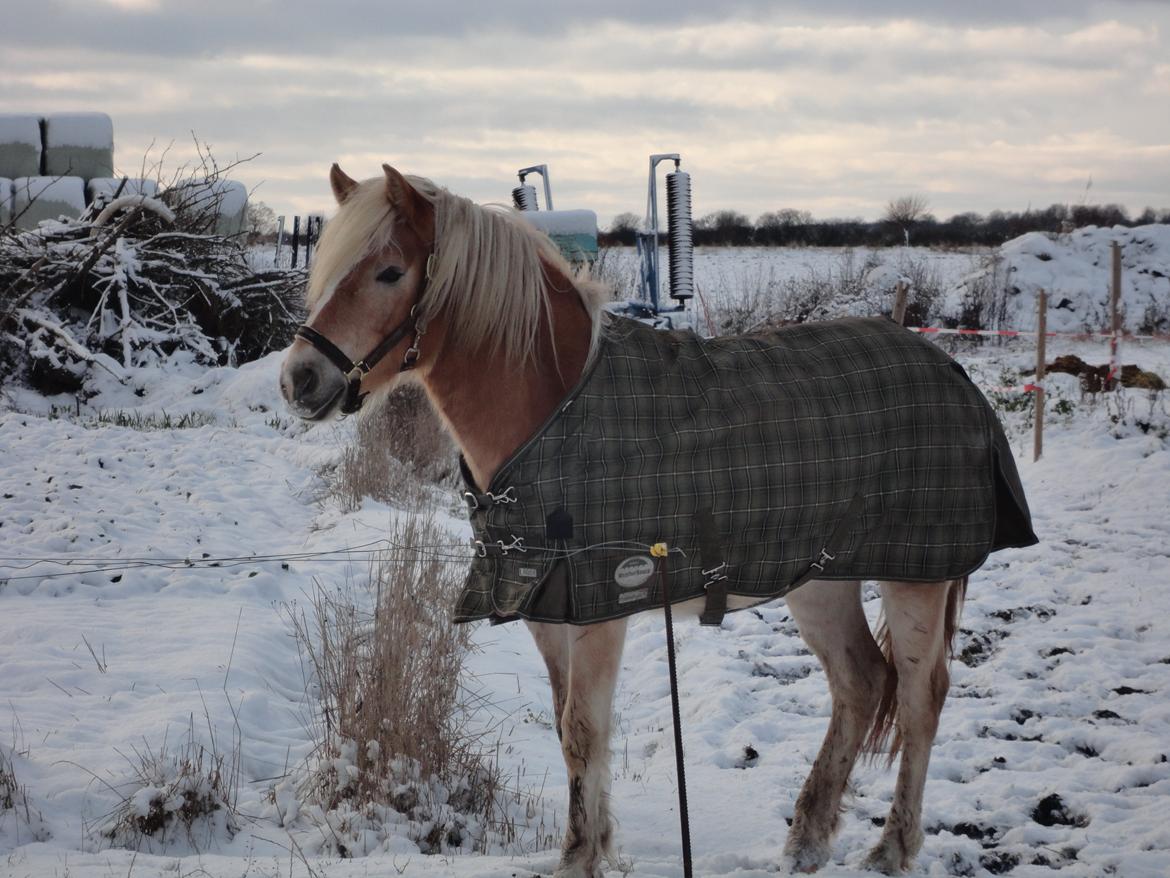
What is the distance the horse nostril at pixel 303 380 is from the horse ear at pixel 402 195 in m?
0.50

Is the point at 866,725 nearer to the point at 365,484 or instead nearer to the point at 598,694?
the point at 598,694

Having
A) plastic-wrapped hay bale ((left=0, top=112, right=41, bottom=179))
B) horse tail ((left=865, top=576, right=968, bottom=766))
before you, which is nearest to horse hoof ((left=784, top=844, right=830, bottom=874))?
horse tail ((left=865, top=576, right=968, bottom=766))

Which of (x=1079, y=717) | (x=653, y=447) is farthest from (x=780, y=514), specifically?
(x=1079, y=717)

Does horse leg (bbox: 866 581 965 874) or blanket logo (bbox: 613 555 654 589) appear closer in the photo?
blanket logo (bbox: 613 555 654 589)

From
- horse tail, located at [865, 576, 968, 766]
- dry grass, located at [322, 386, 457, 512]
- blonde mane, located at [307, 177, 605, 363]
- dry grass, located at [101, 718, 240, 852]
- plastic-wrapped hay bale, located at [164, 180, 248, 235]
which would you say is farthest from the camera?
plastic-wrapped hay bale, located at [164, 180, 248, 235]

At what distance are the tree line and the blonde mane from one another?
27.2 m

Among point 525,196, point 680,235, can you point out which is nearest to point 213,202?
point 525,196

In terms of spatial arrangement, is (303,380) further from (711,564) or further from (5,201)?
(5,201)

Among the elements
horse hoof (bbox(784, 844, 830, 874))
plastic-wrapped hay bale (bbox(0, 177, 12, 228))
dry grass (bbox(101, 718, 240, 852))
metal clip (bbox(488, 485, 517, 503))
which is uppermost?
plastic-wrapped hay bale (bbox(0, 177, 12, 228))

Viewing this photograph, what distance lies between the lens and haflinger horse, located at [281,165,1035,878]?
2588mm

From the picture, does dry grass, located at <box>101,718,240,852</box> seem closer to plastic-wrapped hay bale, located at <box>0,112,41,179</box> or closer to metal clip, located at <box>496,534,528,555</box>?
metal clip, located at <box>496,534,528,555</box>

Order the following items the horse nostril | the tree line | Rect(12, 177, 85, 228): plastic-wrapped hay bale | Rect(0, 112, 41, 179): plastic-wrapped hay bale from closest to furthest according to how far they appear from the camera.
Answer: the horse nostril < Rect(12, 177, 85, 228): plastic-wrapped hay bale < Rect(0, 112, 41, 179): plastic-wrapped hay bale < the tree line

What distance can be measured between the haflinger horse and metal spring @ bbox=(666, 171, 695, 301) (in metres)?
9.02

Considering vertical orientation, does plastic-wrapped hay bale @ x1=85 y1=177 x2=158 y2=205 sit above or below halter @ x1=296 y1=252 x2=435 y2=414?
above
